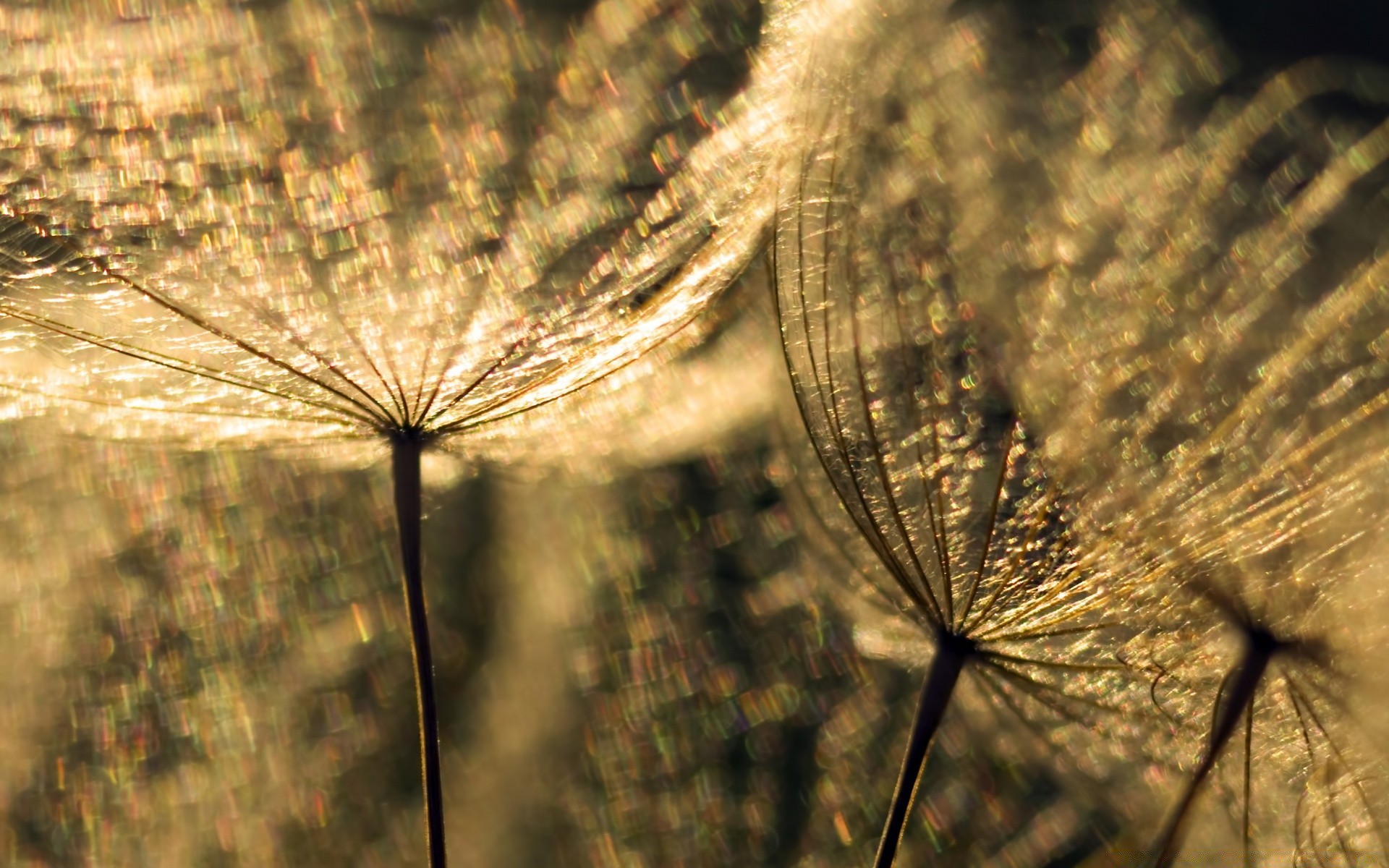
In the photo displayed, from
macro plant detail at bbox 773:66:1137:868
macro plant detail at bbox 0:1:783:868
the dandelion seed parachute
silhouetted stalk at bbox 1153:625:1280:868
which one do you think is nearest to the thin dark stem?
macro plant detail at bbox 0:1:783:868

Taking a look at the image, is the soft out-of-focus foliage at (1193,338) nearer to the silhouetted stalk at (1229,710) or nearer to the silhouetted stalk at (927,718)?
the silhouetted stalk at (1229,710)

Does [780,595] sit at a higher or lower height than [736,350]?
lower

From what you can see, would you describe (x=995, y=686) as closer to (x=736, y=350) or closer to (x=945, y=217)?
(x=945, y=217)

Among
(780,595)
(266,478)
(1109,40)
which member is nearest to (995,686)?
(780,595)

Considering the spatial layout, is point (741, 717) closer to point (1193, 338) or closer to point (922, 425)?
point (922, 425)

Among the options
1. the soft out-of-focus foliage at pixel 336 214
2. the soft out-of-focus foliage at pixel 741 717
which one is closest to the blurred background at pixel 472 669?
the soft out-of-focus foliage at pixel 741 717

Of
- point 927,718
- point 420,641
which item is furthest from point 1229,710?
point 420,641
